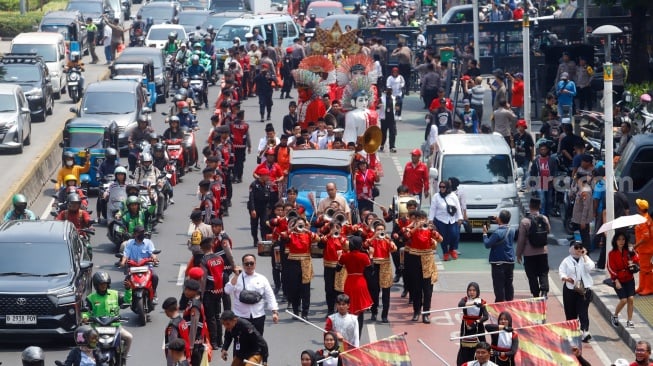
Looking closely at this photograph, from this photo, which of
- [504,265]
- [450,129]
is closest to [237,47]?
[450,129]

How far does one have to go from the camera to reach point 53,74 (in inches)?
1886

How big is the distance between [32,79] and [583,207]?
67.8ft

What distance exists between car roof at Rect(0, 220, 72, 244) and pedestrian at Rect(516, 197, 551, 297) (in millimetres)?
6482

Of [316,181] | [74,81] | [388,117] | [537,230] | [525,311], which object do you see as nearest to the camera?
[525,311]

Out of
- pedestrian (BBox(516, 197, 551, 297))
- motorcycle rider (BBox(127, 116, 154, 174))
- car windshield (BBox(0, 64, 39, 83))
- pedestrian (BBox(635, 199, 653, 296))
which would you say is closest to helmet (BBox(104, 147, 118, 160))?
motorcycle rider (BBox(127, 116, 154, 174))

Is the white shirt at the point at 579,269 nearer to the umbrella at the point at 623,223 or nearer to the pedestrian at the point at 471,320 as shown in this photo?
the umbrella at the point at 623,223

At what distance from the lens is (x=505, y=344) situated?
18938 millimetres

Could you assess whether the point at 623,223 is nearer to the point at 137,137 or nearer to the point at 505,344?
the point at 505,344

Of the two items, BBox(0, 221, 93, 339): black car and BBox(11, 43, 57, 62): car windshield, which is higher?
BBox(11, 43, 57, 62): car windshield

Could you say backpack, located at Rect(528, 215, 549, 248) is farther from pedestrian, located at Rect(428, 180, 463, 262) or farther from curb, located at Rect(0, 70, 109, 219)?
curb, located at Rect(0, 70, 109, 219)

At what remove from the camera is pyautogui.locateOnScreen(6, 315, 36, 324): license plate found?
22516mm

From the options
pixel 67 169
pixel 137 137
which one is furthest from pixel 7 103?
pixel 67 169

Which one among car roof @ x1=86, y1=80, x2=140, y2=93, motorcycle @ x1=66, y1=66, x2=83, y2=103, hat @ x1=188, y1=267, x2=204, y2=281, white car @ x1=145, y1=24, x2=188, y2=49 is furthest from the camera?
white car @ x1=145, y1=24, x2=188, y2=49

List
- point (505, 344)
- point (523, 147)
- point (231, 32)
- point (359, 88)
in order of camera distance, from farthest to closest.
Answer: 1. point (231, 32)
2. point (359, 88)
3. point (523, 147)
4. point (505, 344)
